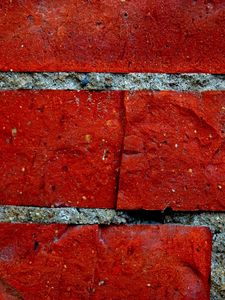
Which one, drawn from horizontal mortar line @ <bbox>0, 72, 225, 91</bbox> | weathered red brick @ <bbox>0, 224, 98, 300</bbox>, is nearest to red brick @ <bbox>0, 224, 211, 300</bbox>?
weathered red brick @ <bbox>0, 224, 98, 300</bbox>

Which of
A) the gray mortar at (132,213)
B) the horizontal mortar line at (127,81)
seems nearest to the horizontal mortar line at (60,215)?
the gray mortar at (132,213)

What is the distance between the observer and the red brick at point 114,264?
0.55 m

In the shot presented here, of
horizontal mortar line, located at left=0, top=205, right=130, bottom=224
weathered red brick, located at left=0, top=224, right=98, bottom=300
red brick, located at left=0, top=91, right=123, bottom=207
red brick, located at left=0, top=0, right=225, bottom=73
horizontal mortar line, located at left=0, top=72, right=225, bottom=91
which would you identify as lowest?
weathered red brick, located at left=0, top=224, right=98, bottom=300

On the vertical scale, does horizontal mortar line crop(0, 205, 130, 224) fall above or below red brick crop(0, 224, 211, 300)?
above

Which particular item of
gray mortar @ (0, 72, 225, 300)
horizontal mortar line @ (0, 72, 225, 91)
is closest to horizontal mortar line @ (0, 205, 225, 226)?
gray mortar @ (0, 72, 225, 300)

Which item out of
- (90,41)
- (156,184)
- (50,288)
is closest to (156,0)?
(90,41)

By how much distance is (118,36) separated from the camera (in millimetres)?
567

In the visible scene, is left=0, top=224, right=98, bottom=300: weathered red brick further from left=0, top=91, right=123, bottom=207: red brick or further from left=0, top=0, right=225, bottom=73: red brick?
left=0, top=0, right=225, bottom=73: red brick

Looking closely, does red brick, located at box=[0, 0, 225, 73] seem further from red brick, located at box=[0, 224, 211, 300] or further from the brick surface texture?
red brick, located at box=[0, 224, 211, 300]

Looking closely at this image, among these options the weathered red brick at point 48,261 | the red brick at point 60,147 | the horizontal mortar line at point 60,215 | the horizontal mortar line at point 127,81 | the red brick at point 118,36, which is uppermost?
the red brick at point 118,36

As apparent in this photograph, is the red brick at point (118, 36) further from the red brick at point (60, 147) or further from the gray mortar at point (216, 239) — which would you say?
the gray mortar at point (216, 239)

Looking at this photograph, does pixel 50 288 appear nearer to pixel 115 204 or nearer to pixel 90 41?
pixel 115 204

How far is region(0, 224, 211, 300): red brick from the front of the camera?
551 millimetres

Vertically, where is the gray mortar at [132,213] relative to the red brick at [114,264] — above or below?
above
